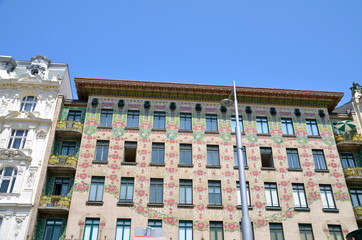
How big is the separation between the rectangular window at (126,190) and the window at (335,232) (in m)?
15.0

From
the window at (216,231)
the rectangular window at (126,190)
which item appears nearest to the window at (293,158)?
the window at (216,231)

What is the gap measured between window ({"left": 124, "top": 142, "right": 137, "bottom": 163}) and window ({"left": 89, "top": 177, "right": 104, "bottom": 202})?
3.29 metres

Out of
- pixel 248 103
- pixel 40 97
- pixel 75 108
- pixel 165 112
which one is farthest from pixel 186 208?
pixel 40 97

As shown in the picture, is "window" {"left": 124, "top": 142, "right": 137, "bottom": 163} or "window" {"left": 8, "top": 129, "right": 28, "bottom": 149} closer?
"window" {"left": 8, "top": 129, "right": 28, "bottom": 149}

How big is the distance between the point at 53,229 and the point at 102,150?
A: 6922mm

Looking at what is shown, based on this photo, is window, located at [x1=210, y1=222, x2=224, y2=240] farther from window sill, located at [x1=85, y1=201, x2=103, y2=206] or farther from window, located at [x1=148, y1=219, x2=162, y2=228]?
window sill, located at [x1=85, y1=201, x2=103, y2=206]

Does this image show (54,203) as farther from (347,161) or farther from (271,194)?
(347,161)

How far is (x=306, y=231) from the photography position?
25688 mm

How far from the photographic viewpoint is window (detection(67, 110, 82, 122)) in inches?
1185

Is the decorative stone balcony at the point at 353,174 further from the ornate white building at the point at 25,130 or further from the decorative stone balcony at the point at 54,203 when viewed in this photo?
the ornate white building at the point at 25,130

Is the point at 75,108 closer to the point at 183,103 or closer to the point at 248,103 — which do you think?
the point at 183,103

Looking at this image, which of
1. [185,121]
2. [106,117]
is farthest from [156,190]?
[106,117]

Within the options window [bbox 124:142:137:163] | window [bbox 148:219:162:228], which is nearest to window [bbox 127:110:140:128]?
window [bbox 124:142:137:163]

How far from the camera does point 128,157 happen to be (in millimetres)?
29391
